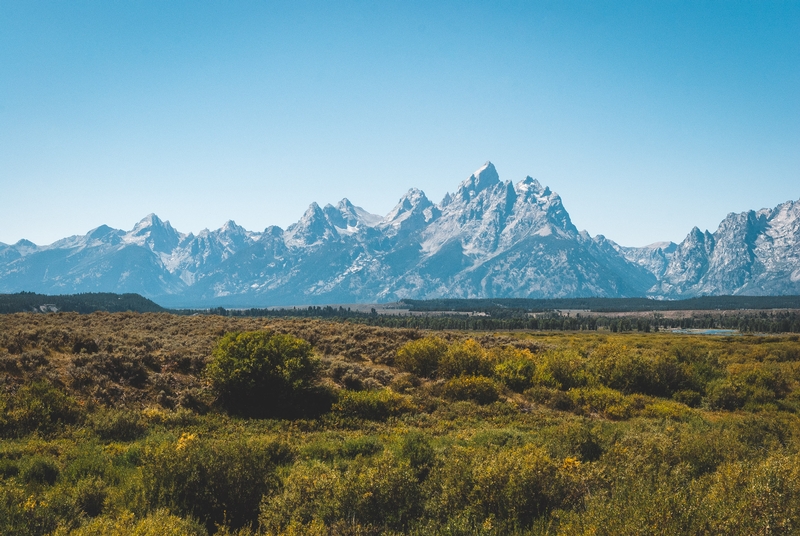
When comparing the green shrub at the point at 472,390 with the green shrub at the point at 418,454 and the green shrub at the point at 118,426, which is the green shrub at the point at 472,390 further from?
the green shrub at the point at 118,426

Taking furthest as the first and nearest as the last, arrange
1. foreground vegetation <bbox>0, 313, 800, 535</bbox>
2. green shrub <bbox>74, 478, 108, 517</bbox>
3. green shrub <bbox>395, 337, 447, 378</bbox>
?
1. green shrub <bbox>395, 337, 447, 378</bbox>
2. green shrub <bbox>74, 478, 108, 517</bbox>
3. foreground vegetation <bbox>0, 313, 800, 535</bbox>

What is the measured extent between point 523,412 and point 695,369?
20.9 m

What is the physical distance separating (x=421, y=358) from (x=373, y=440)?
19.0 m

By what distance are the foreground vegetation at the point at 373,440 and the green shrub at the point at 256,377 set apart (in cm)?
12

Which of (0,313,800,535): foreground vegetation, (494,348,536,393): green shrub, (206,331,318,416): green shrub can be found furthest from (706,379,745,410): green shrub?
(206,331,318,416): green shrub

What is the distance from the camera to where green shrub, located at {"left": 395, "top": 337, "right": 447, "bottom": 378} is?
39.0 metres

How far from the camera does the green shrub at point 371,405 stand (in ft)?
88.8

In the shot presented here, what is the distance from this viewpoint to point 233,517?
508 inches

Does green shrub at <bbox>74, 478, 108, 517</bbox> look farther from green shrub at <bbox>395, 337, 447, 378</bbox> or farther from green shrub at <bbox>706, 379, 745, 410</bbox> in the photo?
green shrub at <bbox>706, 379, 745, 410</bbox>

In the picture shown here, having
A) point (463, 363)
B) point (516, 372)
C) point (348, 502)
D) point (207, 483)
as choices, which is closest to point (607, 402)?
point (516, 372)

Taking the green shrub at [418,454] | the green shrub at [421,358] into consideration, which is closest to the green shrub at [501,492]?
the green shrub at [418,454]

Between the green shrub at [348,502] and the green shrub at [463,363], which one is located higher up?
the green shrub at [348,502]

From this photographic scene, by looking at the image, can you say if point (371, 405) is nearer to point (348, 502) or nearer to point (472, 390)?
point (472, 390)

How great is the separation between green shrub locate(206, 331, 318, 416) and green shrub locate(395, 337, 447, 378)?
12.1 metres
